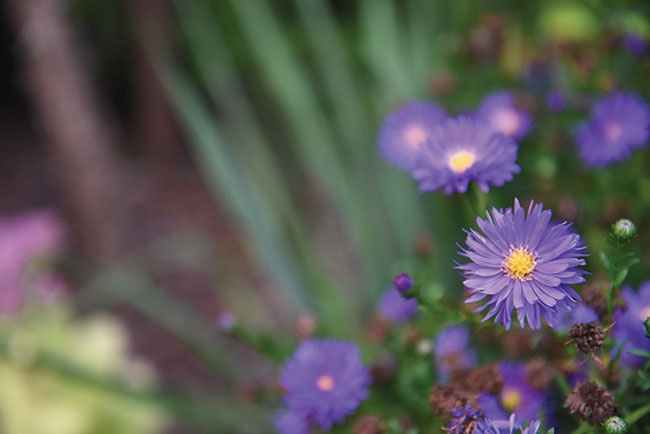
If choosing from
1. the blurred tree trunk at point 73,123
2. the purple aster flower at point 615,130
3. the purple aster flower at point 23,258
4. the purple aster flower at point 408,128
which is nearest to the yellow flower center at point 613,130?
the purple aster flower at point 615,130

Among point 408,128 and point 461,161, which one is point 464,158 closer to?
point 461,161

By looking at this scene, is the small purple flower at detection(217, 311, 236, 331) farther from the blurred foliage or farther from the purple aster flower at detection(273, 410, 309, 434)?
the blurred foliage

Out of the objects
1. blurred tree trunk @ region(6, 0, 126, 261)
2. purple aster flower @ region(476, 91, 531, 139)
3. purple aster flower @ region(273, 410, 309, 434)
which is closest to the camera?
purple aster flower @ region(273, 410, 309, 434)

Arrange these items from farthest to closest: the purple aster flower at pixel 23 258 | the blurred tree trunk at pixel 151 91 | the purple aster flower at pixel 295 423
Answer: the blurred tree trunk at pixel 151 91
the purple aster flower at pixel 23 258
the purple aster flower at pixel 295 423

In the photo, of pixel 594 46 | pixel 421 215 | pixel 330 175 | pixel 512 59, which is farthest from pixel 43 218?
pixel 594 46

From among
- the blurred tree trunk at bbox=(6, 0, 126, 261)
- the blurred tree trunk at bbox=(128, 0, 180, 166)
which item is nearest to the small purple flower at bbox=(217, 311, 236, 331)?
the blurred tree trunk at bbox=(6, 0, 126, 261)

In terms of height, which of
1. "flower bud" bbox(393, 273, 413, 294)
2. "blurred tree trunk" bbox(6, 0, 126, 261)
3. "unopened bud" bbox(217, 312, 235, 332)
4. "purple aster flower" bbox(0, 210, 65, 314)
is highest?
"blurred tree trunk" bbox(6, 0, 126, 261)

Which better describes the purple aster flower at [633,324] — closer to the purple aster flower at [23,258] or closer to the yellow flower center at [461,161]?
the yellow flower center at [461,161]

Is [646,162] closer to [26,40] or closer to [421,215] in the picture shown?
[421,215]
